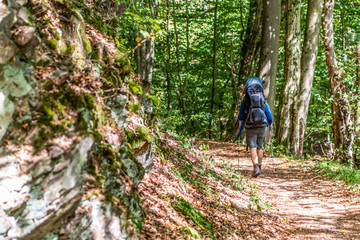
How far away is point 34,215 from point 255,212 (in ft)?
14.0

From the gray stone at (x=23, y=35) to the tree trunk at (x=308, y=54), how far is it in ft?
37.4

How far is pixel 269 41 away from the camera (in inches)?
469

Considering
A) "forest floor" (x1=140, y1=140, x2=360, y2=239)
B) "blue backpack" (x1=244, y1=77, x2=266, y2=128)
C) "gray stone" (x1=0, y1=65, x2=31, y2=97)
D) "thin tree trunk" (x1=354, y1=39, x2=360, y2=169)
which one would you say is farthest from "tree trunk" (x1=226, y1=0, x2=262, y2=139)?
"gray stone" (x1=0, y1=65, x2=31, y2=97)

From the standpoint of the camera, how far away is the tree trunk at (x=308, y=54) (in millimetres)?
11688

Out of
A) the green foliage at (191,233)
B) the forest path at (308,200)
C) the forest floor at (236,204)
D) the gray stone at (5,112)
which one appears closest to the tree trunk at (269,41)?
the forest path at (308,200)

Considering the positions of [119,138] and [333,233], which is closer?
[119,138]

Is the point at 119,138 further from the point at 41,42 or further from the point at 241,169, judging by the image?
the point at 241,169

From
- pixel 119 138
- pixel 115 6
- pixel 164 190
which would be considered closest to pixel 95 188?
pixel 119 138

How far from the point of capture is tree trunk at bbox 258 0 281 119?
11.9 m

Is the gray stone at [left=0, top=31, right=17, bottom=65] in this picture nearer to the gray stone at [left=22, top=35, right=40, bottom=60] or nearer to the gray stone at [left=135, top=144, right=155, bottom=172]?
the gray stone at [left=22, top=35, right=40, bottom=60]

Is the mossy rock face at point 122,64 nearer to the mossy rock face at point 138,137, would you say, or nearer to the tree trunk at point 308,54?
the mossy rock face at point 138,137

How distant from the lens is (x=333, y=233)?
200 inches

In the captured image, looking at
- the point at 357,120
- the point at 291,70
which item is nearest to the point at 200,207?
the point at 357,120

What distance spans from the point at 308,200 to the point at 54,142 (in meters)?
6.08
